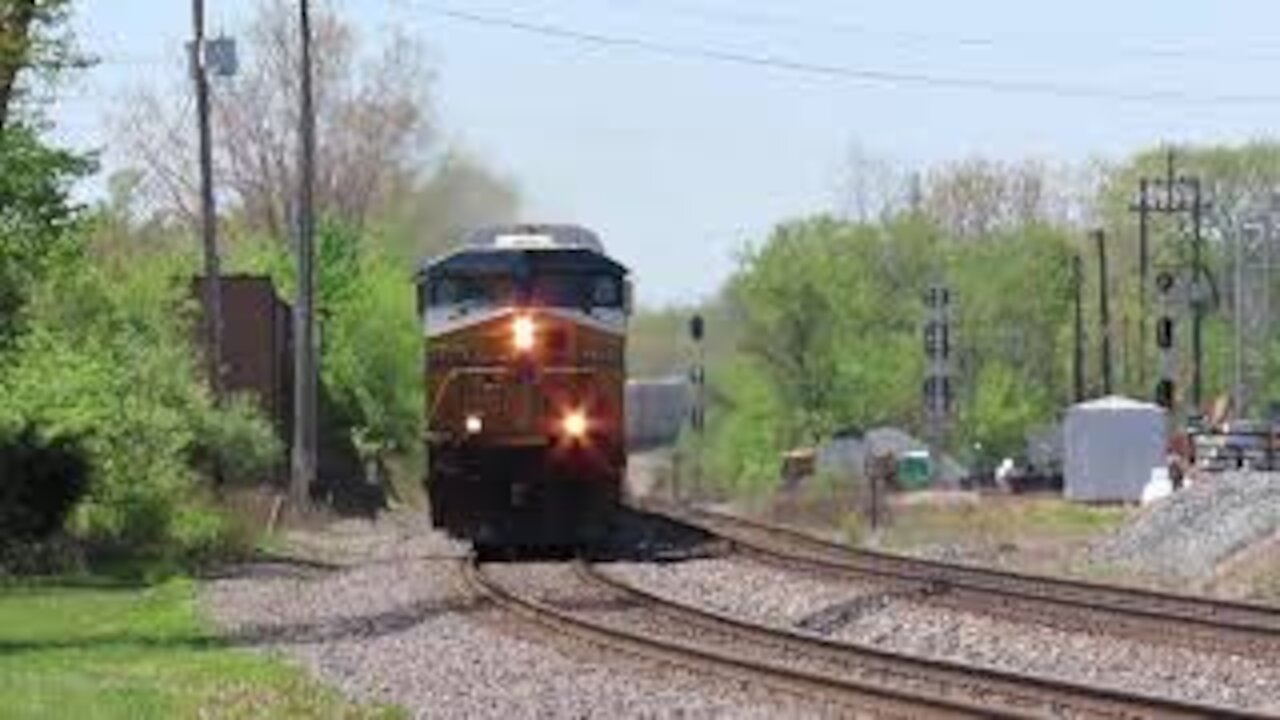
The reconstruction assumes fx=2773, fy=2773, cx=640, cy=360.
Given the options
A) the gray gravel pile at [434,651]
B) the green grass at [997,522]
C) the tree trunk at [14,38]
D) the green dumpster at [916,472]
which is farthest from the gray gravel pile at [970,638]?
the green dumpster at [916,472]

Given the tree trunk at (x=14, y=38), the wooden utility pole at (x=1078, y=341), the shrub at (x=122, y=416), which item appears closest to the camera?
the tree trunk at (x=14, y=38)

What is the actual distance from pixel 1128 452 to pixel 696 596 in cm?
3843

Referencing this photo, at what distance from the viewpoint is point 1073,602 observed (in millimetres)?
26594

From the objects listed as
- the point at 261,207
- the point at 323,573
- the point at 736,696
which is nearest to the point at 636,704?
the point at 736,696

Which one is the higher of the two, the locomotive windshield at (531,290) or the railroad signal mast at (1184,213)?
the railroad signal mast at (1184,213)

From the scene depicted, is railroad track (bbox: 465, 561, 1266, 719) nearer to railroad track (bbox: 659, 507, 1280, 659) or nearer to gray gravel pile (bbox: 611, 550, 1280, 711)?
gray gravel pile (bbox: 611, 550, 1280, 711)

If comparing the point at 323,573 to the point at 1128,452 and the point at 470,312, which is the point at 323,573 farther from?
the point at 1128,452

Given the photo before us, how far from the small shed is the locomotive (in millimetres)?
32215

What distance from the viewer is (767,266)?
4422 inches

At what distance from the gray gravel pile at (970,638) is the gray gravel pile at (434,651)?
2716mm

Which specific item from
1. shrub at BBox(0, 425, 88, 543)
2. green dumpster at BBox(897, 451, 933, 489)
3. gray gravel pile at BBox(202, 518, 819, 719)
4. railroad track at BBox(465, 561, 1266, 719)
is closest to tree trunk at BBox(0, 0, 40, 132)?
shrub at BBox(0, 425, 88, 543)

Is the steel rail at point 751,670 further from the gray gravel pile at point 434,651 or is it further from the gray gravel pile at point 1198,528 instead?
the gray gravel pile at point 1198,528

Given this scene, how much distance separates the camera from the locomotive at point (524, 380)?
120 ft

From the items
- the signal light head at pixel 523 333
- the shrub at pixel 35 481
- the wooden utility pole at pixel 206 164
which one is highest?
the wooden utility pole at pixel 206 164
